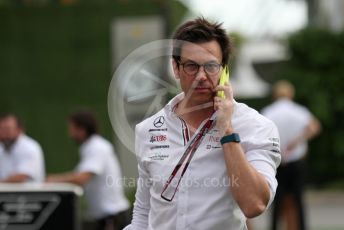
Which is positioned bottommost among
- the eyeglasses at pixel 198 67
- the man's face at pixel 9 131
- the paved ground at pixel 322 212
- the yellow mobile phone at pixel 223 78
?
the paved ground at pixel 322 212

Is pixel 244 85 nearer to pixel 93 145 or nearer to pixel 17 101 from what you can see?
pixel 17 101

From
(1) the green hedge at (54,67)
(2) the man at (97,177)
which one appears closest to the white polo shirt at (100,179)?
(2) the man at (97,177)

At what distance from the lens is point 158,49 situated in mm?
4465

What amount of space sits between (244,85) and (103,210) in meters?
28.4

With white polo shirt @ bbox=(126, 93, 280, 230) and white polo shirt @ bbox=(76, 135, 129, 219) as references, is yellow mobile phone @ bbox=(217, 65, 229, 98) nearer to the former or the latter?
white polo shirt @ bbox=(126, 93, 280, 230)

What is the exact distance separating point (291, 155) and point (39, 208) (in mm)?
4682

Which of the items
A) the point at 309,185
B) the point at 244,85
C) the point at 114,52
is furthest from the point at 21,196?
the point at 244,85

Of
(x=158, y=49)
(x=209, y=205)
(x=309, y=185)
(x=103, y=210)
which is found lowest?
(x=309, y=185)

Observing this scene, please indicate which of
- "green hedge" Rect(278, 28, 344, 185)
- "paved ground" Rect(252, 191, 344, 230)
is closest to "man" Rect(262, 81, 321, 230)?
"paved ground" Rect(252, 191, 344, 230)

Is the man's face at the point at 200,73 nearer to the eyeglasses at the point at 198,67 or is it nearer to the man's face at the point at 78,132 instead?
the eyeglasses at the point at 198,67

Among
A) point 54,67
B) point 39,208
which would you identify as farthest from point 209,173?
point 54,67

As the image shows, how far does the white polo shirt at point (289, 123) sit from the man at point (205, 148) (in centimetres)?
888

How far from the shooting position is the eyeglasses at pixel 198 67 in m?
3.81

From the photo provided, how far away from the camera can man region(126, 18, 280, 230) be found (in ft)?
12.2
